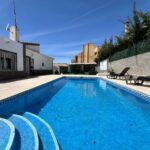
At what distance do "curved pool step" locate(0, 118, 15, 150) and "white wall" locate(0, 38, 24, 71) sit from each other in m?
11.5

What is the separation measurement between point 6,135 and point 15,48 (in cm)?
1474

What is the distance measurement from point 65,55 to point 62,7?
4821cm

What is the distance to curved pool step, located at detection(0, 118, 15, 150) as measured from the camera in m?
3.11

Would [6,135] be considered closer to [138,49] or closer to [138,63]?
[138,63]

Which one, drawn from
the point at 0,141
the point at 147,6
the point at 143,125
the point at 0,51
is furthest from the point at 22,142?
the point at 147,6

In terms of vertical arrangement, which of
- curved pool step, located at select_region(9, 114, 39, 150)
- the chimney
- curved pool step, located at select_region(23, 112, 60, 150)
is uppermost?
the chimney

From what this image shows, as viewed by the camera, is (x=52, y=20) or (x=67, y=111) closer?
(x=67, y=111)

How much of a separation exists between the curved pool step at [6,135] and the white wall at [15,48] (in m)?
11.5

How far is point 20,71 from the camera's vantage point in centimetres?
1833

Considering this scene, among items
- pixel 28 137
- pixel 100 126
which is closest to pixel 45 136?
pixel 28 137

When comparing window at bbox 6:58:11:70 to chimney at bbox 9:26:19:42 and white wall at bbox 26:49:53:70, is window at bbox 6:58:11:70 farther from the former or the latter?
white wall at bbox 26:49:53:70

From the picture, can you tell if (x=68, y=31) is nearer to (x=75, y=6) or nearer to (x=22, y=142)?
(x=75, y=6)

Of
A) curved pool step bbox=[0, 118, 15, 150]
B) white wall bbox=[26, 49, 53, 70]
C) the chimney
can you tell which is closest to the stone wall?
curved pool step bbox=[0, 118, 15, 150]

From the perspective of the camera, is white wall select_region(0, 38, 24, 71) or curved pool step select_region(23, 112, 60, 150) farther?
white wall select_region(0, 38, 24, 71)
